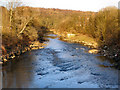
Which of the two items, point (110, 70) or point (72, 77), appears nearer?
point (72, 77)

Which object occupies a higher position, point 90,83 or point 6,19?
point 6,19

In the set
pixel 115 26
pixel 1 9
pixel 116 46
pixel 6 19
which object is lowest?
pixel 116 46

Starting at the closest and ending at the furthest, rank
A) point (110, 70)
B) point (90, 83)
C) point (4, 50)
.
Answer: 1. point (90, 83)
2. point (110, 70)
3. point (4, 50)

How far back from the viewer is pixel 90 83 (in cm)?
946

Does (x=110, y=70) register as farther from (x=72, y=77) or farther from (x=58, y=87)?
(x=58, y=87)

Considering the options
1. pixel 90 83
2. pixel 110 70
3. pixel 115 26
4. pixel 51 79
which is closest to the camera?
pixel 90 83

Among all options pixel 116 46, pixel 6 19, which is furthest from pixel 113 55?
pixel 6 19

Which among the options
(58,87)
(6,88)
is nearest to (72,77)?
(58,87)

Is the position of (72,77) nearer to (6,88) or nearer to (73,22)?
(6,88)

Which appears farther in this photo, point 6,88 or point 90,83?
point 90,83

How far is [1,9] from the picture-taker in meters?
19.9

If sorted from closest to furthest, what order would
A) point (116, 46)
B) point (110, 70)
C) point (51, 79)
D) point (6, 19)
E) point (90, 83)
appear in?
point (90, 83)
point (51, 79)
point (110, 70)
point (116, 46)
point (6, 19)

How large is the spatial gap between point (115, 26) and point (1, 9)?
51.8 ft

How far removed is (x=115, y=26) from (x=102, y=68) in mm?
8662
